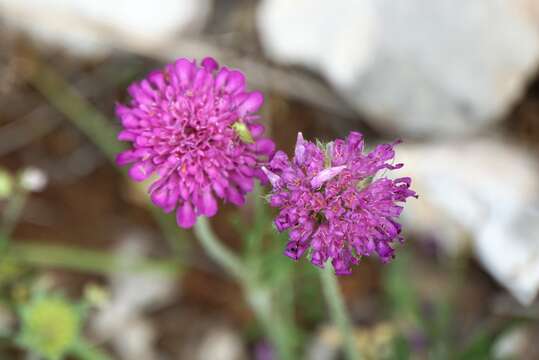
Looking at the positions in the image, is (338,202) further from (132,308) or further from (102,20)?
(102,20)

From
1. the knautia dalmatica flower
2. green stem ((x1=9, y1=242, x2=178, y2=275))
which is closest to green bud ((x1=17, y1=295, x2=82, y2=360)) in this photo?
green stem ((x1=9, y1=242, x2=178, y2=275))

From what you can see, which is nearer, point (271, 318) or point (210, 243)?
point (210, 243)

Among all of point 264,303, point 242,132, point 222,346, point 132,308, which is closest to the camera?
point 242,132

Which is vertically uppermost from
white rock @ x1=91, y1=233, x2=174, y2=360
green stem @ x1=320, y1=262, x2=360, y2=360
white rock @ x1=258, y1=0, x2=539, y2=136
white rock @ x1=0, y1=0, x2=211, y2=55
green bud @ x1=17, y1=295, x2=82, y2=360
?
white rock @ x1=0, y1=0, x2=211, y2=55

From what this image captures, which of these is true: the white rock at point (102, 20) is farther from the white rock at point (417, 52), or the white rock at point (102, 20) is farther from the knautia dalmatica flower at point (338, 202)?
the knautia dalmatica flower at point (338, 202)

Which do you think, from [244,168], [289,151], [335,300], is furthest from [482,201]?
[244,168]

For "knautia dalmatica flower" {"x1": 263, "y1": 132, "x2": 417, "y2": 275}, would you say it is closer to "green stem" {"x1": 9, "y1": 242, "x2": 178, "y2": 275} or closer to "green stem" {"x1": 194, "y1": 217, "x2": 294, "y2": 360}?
"green stem" {"x1": 194, "y1": 217, "x2": 294, "y2": 360}

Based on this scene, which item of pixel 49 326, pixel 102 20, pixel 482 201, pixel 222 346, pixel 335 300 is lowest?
pixel 335 300

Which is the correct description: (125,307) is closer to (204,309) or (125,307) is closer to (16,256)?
(204,309)
